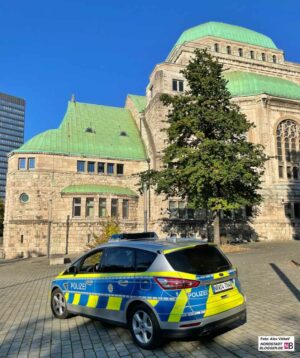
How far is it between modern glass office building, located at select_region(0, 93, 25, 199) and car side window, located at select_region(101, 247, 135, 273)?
156 meters

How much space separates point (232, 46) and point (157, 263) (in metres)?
48.5

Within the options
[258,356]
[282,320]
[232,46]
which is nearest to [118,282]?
[258,356]

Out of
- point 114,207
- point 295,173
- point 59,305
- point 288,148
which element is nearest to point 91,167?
point 114,207

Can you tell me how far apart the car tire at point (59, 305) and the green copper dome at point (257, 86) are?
1370 inches

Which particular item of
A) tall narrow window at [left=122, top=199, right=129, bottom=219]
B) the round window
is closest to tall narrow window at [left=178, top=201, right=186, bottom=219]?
tall narrow window at [left=122, top=199, right=129, bottom=219]

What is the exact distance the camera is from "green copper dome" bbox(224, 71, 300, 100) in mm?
38556

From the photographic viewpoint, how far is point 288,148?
3819cm

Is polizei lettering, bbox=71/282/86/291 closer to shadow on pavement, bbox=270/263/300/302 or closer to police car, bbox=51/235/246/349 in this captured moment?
police car, bbox=51/235/246/349

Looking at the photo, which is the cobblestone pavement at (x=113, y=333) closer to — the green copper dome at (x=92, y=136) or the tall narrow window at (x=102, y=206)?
the tall narrow window at (x=102, y=206)

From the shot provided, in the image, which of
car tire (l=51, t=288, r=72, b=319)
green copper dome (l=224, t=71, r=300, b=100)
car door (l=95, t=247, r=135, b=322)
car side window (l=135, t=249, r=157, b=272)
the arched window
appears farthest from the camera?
green copper dome (l=224, t=71, r=300, b=100)

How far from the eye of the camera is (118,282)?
19.8 feet

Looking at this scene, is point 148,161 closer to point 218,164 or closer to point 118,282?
point 218,164

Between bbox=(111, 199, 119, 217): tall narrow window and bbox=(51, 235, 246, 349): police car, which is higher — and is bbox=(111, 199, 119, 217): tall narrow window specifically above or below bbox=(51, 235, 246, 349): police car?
above

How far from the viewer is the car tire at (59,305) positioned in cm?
739
